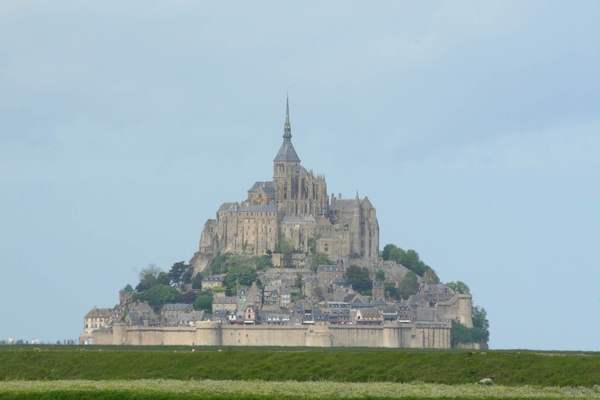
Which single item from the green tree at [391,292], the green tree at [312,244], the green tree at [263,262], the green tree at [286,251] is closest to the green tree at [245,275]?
the green tree at [263,262]

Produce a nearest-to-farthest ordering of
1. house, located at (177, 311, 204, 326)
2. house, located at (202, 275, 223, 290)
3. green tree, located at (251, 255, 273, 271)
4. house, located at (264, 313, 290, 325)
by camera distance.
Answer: house, located at (264, 313, 290, 325)
house, located at (177, 311, 204, 326)
house, located at (202, 275, 223, 290)
green tree, located at (251, 255, 273, 271)

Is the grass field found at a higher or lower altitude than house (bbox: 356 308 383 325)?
lower

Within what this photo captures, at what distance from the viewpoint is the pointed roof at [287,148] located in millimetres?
179250

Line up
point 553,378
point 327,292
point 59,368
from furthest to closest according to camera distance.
Answer: point 327,292, point 59,368, point 553,378

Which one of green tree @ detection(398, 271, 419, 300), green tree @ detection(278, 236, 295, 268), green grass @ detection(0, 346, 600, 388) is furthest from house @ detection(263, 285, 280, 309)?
green grass @ detection(0, 346, 600, 388)

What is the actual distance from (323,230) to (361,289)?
8.87m

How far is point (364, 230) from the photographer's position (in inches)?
6772

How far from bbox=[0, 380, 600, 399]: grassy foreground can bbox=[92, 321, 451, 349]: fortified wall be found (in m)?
83.1

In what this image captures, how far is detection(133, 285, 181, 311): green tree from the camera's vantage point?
165125 mm

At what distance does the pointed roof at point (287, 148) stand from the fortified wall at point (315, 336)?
30983 millimetres

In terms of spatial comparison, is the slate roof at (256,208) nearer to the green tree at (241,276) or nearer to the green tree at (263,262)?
the green tree at (263,262)

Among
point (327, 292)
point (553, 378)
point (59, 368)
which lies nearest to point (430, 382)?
point (553, 378)

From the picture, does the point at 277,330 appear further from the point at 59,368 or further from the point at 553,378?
the point at 553,378

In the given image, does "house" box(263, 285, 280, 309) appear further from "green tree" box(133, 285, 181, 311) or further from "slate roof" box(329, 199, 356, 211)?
"slate roof" box(329, 199, 356, 211)
